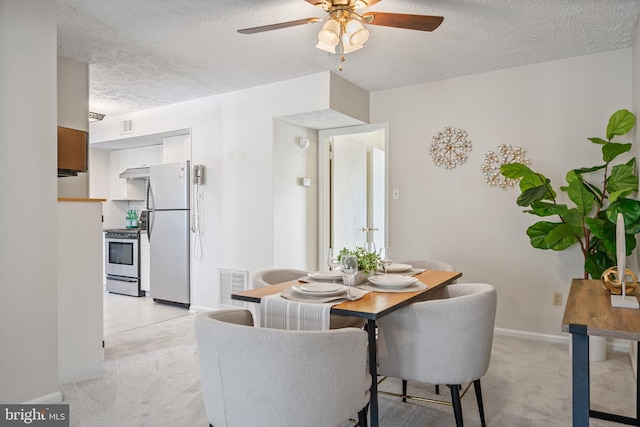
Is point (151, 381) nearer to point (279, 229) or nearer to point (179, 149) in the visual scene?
point (279, 229)

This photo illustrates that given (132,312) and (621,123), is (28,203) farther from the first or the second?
(621,123)

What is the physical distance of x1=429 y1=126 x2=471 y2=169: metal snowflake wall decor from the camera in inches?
159

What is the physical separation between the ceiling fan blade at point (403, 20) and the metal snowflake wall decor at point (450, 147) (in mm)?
1860

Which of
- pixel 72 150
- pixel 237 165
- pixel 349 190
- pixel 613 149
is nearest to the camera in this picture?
pixel 72 150

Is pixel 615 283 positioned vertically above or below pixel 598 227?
below

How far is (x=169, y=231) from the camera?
512 centimetres

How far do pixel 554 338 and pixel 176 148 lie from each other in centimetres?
454

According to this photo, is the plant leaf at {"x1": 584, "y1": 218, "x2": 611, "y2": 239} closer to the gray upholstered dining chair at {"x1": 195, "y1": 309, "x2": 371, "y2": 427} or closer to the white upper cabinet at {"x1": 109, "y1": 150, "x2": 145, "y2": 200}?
the gray upholstered dining chair at {"x1": 195, "y1": 309, "x2": 371, "y2": 427}

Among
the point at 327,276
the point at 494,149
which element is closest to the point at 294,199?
the point at 494,149

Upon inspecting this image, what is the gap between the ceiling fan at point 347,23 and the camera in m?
2.32

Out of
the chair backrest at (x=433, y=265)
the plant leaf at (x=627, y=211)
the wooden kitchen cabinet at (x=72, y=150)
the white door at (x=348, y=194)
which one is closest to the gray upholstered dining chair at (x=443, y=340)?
the chair backrest at (x=433, y=265)

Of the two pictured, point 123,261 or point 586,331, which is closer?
point 586,331

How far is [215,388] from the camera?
148cm

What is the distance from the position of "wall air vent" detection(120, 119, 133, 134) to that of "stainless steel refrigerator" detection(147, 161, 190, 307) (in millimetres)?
619
